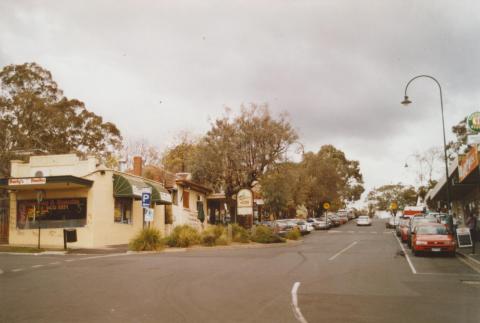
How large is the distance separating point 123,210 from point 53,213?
4540mm

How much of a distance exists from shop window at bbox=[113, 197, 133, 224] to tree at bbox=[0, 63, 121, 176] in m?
10.6

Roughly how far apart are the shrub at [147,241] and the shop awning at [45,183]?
510 centimetres

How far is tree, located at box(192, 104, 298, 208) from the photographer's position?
39750 millimetres

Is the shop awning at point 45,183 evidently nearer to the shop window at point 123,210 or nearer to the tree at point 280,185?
the shop window at point 123,210

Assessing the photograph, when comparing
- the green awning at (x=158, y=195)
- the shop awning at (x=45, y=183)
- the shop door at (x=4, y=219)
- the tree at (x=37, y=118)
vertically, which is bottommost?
the shop door at (x=4, y=219)

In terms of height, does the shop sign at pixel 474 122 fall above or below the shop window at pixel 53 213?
above

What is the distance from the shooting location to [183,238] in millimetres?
26688

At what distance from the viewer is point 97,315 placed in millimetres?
8383

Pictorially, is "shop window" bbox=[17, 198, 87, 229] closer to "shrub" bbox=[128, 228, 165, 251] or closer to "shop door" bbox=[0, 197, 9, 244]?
"shop door" bbox=[0, 197, 9, 244]

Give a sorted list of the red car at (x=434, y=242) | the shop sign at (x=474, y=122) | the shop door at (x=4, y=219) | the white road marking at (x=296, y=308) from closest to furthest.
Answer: the white road marking at (x=296, y=308) < the red car at (x=434, y=242) < the shop sign at (x=474, y=122) < the shop door at (x=4, y=219)

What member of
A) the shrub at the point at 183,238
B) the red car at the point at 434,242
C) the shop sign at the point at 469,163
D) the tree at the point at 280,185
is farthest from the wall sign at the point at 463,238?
the tree at the point at 280,185

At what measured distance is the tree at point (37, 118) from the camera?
126 feet

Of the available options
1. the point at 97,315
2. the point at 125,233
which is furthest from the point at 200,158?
the point at 97,315

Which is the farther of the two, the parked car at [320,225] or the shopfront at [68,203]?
the parked car at [320,225]
